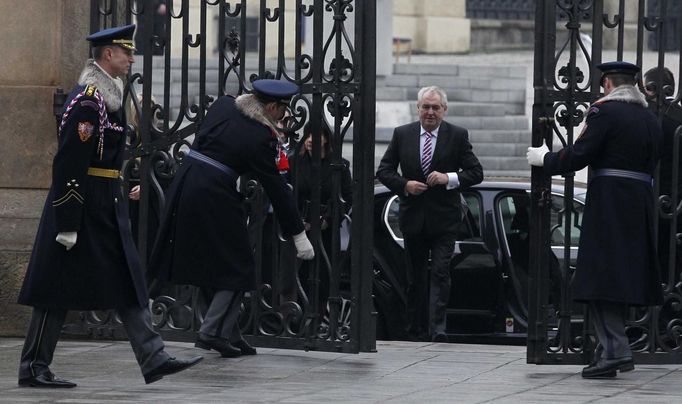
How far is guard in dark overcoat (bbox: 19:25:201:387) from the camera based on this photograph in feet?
27.9

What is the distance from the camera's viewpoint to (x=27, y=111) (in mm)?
10688

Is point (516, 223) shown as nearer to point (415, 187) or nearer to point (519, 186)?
point (519, 186)

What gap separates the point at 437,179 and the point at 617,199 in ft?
7.92

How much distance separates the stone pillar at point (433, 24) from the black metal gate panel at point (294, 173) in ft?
70.0

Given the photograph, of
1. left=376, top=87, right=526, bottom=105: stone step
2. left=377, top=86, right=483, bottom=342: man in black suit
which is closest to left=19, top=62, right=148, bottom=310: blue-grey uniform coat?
left=377, top=86, right=483, bottom=342: man in black suit

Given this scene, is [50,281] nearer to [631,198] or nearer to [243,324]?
[243,324]

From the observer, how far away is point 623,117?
9.29 meters

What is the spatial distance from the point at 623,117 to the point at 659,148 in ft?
1.15

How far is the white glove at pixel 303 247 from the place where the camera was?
961 centimetres

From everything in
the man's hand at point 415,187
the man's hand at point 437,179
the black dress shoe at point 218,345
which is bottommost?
the black dress shoe at point 218,345

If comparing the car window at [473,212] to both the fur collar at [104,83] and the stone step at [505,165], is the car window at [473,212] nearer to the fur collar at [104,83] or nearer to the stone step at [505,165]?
the fur collar at [104,83]

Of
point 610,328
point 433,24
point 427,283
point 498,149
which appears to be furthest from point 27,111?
point 433,24

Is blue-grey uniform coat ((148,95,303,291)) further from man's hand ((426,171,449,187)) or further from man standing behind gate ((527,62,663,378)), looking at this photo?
man's hand ((426,171,449,187))

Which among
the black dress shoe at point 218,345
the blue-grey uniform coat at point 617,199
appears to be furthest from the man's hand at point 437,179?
the black dress shoe at point 218,345
